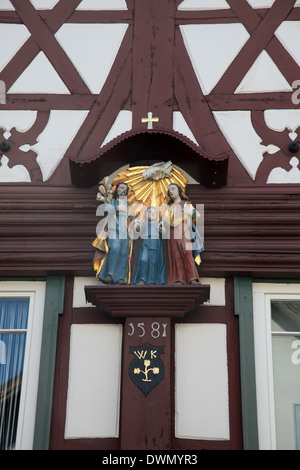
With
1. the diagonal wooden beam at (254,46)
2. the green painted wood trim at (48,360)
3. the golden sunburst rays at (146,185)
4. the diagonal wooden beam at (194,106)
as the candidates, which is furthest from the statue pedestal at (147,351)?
the diagonal wooden beam at (254,46)

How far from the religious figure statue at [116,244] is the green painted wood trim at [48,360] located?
1.23 ft

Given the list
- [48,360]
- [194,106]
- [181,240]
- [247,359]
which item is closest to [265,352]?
[247,359]

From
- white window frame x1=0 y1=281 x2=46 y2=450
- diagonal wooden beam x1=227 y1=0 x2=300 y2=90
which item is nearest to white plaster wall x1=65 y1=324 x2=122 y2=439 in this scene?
white window frame x1=0 y1=281 x2=46 y2=450

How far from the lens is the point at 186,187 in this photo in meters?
7.14

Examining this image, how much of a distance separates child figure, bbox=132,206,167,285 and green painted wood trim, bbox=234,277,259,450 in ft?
1.95

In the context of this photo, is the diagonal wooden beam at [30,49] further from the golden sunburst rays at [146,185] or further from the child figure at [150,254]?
the child figure at [150,254]

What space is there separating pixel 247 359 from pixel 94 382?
1.12 metres

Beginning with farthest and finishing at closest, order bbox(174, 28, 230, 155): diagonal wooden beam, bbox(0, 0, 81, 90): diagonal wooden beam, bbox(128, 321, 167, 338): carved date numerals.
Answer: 1. bbox(0, 0, 81, 90): diagonal wooden beam
2. bbox(174, 28, 230, 155): diagonal wooden beam
3. bbox(128, 321, 167, 338): carved date numerals

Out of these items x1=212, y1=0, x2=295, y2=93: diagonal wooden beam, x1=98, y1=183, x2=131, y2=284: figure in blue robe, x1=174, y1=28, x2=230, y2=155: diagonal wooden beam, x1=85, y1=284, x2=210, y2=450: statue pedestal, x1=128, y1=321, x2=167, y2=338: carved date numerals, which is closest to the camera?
x1=85, y1=284, x2=210, y2=450: statue pedestal

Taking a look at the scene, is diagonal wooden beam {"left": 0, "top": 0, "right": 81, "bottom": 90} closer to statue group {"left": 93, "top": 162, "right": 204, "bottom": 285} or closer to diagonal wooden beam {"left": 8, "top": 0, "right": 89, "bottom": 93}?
diagonal wooden beam {"left": 8, "top": 0, "right": 89, "bottom": 93}

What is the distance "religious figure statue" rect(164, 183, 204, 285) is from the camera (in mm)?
6605

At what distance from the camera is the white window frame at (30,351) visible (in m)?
6.27

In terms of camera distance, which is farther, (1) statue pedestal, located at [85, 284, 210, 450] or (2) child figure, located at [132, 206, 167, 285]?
(2) child figure, located at [132, 206, 167, 285]
